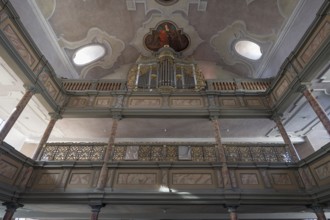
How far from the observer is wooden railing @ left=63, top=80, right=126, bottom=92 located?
10719 millimetres

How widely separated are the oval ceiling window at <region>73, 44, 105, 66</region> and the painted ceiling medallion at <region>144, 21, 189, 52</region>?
2908mm

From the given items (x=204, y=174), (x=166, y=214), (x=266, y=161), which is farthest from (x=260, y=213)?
(x=166, y=214)

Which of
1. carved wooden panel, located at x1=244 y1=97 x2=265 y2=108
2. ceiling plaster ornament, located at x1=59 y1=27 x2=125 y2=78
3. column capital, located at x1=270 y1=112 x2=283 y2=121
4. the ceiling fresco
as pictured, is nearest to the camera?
column capital, located at x1=270 y1=112 x2=283 y2=121

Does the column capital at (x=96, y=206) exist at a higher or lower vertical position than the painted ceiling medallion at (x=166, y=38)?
lower

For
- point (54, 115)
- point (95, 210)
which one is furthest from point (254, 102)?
point (54, 115)

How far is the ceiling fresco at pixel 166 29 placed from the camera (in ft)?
34.4

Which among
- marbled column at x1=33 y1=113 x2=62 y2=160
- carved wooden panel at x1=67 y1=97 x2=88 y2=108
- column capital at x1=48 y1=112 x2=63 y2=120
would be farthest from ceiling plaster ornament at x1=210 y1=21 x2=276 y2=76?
marbled column at x1=33 y1=113 x2=62 y2=160

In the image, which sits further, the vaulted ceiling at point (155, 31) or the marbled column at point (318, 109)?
the vaulted ceiling at point (155, 31)

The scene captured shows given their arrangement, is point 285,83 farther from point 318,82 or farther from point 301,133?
point 301,133

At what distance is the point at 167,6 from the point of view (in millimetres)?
12000

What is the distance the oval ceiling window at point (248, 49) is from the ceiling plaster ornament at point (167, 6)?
305 centimetres

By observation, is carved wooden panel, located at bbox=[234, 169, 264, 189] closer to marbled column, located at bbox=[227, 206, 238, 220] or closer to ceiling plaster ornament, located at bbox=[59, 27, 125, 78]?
marbled column, located at bbox=[227, 206, 238, 220]

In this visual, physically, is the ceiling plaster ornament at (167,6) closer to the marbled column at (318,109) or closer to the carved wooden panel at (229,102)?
the carved wooden panel at (229,102)

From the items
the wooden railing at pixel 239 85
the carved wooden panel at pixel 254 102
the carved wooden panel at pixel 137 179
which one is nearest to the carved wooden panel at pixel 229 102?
the carved wooden panel at pixel 254 102
